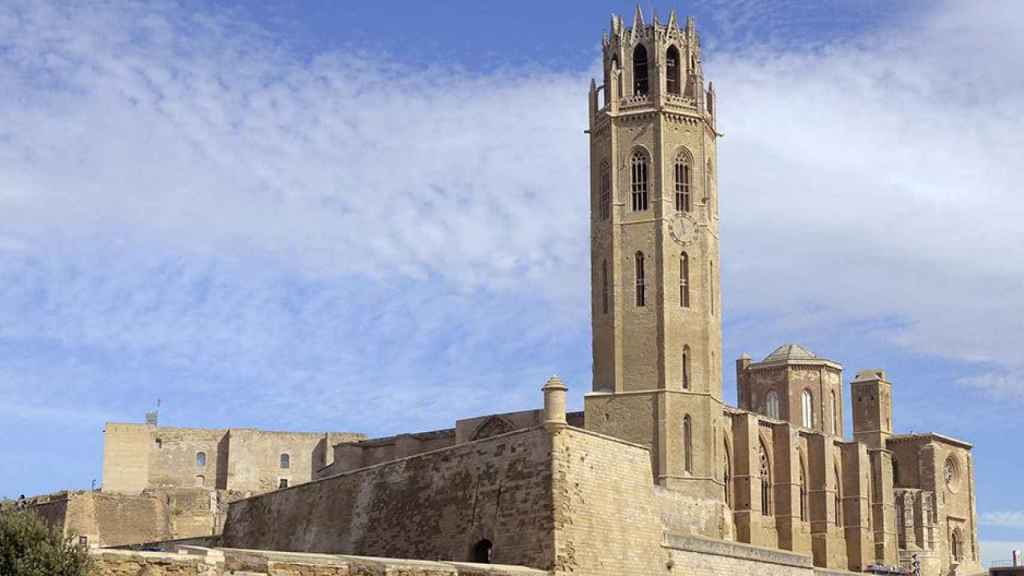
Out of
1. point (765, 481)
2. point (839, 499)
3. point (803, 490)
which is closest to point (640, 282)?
point (765, 481)

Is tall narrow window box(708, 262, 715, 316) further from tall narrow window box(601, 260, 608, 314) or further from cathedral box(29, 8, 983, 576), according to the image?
tall narrow window box(601, 260, 608, 314)

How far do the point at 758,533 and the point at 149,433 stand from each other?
2671cm

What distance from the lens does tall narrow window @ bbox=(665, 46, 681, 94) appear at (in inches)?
2032

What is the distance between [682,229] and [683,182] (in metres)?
1.67

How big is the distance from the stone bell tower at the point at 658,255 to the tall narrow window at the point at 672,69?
0.05 metres

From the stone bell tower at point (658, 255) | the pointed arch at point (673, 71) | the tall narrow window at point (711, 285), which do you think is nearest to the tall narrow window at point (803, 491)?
the stone bell tower at point (658, 255)

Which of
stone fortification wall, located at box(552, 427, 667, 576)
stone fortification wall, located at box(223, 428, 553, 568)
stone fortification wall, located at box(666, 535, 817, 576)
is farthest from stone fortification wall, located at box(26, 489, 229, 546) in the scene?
stone fortification wall, located at box(552, 427, 667, 576)

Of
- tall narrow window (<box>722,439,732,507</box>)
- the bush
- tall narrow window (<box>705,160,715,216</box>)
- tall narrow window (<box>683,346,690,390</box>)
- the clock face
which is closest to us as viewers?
the bush

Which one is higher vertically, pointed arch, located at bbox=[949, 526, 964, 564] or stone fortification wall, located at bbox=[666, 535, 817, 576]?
pointed arch, located at bbox=[949, 526, 964, 564]

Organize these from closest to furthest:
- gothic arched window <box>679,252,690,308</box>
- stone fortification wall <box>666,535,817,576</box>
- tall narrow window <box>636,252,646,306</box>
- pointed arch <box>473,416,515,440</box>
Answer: stone fortification wall <box>666,535,817,576</box>
pointed arch <box>473,416,515,440</box>
tall narrow window <box>636,252,646,306</box>
gothic arched window <box>679,252,690,308</box>

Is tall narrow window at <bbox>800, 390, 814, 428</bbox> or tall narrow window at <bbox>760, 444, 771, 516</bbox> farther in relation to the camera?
tall narrow window at <bbox>800, 390, 814, 428</bbox>

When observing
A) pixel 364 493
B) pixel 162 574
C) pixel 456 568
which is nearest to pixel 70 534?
pixel 162 574

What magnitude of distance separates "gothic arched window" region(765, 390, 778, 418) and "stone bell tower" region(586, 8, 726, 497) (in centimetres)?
1364

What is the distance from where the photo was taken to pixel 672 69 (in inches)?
2044
